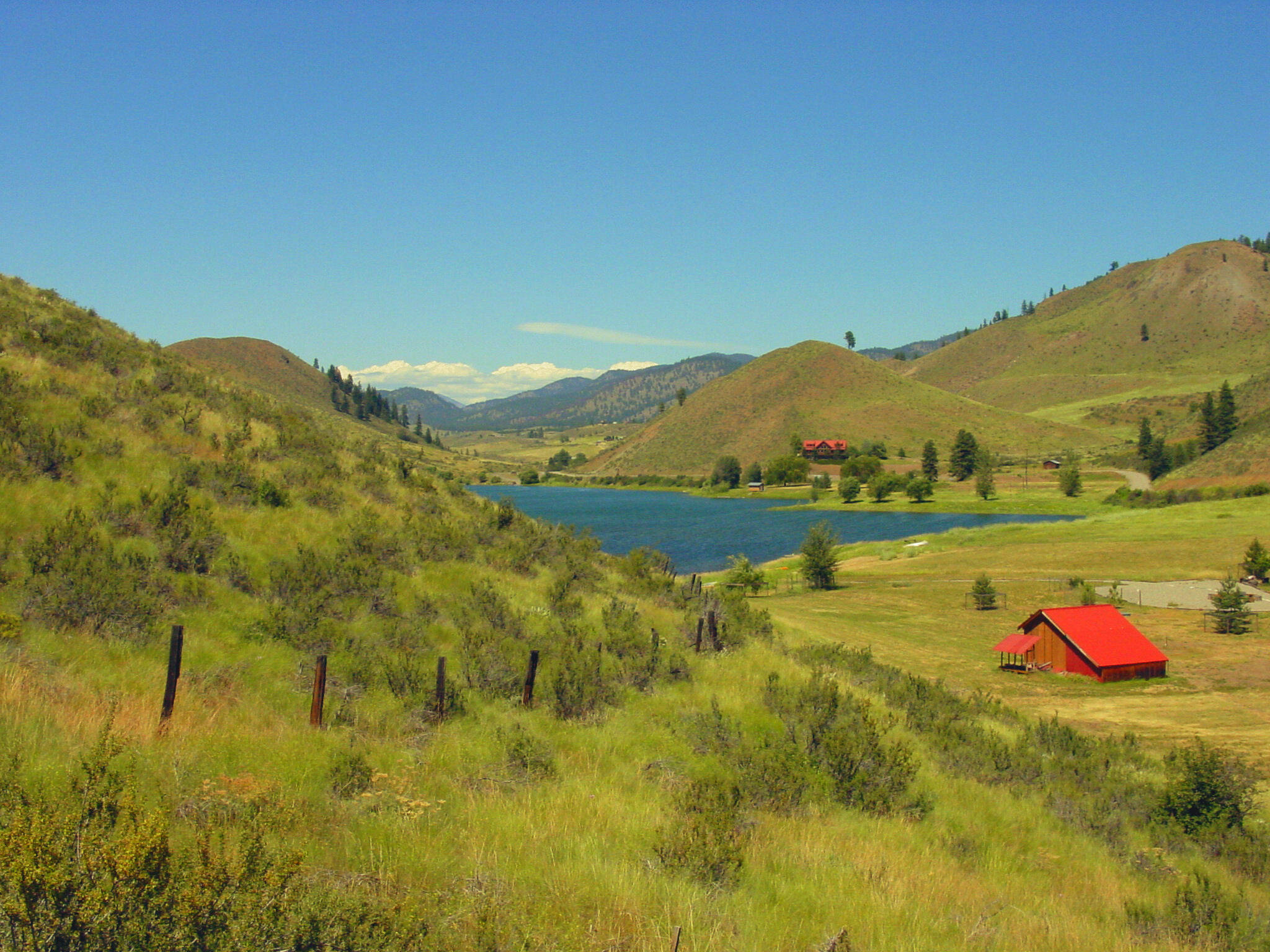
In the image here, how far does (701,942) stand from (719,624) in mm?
14332

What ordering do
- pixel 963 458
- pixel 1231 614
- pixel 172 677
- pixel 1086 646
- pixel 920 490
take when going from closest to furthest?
pixel 172 677, pixel 1086 646, pixel 1231 614, pixel 920 490, pixel 963 458

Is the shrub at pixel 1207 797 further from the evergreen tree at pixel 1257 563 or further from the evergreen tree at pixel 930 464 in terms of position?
the evergreen tree at pixel 930 464

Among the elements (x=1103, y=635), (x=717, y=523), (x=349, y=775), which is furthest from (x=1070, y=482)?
(x=349, y=775)

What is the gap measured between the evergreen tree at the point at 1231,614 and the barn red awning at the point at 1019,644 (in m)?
12.7

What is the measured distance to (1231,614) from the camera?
39000 mm

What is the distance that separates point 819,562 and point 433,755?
50958 mm

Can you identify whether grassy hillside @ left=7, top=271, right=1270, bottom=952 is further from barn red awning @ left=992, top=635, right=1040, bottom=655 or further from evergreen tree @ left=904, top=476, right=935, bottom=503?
evergreen tree @ left=904, top=476, right=935, bottom=503

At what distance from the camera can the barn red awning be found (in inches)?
1321

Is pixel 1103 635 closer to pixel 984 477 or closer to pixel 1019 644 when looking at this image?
pixel 1019 644

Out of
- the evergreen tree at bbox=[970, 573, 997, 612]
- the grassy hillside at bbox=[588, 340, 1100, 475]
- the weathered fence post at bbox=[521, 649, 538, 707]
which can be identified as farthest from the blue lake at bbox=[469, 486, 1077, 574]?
the weathered fence post at bbox=[521, 649, 538, 707]

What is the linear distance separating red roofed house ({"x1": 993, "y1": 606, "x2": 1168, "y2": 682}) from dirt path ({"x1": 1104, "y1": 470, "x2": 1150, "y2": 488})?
3845 inches

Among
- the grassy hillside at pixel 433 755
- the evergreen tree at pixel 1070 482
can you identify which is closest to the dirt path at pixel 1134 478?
the evergreen tree at pixel 1070 482

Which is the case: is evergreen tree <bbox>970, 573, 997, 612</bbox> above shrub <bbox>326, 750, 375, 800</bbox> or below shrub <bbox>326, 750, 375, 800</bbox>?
below

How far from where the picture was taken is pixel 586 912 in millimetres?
5742
